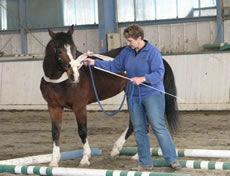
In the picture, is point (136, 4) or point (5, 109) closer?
point (5, 109)

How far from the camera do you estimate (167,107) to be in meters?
5.72

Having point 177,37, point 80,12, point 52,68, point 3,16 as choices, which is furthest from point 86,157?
point 3,16

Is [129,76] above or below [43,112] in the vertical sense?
above

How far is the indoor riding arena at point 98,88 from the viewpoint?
17.4 ft

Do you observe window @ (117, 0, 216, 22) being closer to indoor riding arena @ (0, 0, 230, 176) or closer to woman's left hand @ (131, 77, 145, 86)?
indoor riding arena @ (0, 0, 230, 176)

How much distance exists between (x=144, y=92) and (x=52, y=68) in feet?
4.63

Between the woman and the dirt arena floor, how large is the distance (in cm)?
34

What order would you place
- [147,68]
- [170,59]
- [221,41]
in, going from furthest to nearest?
[221,41], [170,59], [147,68]

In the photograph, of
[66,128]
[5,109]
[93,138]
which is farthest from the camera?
[5,109]

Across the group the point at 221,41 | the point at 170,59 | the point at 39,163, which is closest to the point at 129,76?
the point at 39,163

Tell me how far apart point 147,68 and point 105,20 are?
11.9 m

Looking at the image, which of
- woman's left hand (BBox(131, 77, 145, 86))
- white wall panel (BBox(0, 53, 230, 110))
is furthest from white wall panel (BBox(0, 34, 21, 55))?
woman's left hand (BBox(131, 77, 145, 86))

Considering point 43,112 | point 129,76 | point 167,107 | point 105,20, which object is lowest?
point 43,112

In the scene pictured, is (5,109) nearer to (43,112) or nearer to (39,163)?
(43,112)
